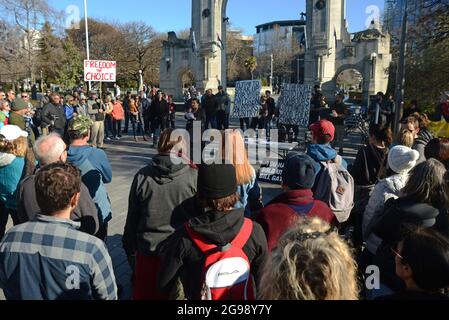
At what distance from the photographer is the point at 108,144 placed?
1523 centimetres

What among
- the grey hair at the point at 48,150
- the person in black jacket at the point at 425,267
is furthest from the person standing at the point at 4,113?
the person in black jacket at the point at 425,267

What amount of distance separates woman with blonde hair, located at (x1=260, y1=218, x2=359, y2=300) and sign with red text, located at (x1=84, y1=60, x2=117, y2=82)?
1655 cm

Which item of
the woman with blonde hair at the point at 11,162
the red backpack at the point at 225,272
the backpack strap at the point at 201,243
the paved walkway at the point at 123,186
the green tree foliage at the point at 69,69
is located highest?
the green tree foliage at the point at 69,69

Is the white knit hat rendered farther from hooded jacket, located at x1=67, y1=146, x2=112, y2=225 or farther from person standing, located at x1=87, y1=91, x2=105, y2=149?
person standing, located at x1=87, y1=91, x2=105, y2=149

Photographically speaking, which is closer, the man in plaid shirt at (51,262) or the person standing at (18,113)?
the man in plaid shirt at (51,262)

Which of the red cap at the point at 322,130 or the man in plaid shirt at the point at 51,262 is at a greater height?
the red cap at the point at 322,130

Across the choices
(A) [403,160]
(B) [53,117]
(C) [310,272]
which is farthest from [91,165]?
(B) [53,117]

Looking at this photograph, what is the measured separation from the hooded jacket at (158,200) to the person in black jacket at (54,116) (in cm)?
896

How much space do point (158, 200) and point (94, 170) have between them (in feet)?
3.91

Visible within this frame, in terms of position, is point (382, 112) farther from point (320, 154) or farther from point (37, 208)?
point (37, 208)

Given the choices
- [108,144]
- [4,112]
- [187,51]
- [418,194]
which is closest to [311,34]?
[187,51]

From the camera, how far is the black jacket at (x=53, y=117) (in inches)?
456

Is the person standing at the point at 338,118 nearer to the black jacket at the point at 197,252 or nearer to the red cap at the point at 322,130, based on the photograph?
the red cap at the point at 322,130

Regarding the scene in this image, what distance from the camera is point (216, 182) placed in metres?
2.70
